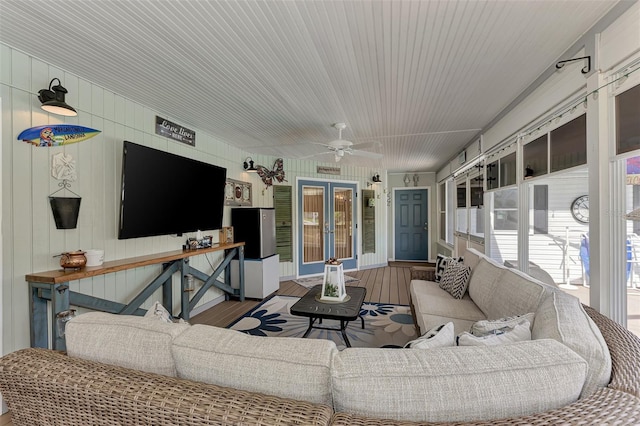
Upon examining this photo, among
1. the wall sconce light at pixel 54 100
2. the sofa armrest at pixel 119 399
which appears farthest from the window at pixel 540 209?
the wall sconce light at pixel 54 100

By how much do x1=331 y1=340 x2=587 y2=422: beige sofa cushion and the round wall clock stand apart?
1.70 metres

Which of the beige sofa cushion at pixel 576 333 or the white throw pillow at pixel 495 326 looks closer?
the beige sofa cushion at pixel 576 333

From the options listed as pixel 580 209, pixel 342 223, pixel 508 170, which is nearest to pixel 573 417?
pixel 580 209

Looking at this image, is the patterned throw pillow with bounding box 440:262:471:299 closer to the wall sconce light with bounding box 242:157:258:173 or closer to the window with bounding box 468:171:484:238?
the window with bounding box 468:171:484:238

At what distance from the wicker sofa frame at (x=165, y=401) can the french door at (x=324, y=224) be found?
15.6 ft

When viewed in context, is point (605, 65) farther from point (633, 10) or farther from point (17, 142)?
point (17, 142)

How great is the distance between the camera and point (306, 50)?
1927mm

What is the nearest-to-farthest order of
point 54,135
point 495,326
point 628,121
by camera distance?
point 495,326 < point 628,121 < point 54,135

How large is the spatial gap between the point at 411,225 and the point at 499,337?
6.62 meters

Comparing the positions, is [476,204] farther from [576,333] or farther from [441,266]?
[576,333]

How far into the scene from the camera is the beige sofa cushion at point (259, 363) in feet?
2.86

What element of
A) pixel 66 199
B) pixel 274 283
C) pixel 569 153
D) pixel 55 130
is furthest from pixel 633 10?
pixel 274 283

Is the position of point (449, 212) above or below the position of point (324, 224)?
above

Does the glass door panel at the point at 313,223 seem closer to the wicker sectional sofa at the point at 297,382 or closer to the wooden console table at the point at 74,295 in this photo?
the wooden console table at the point at 74,295
